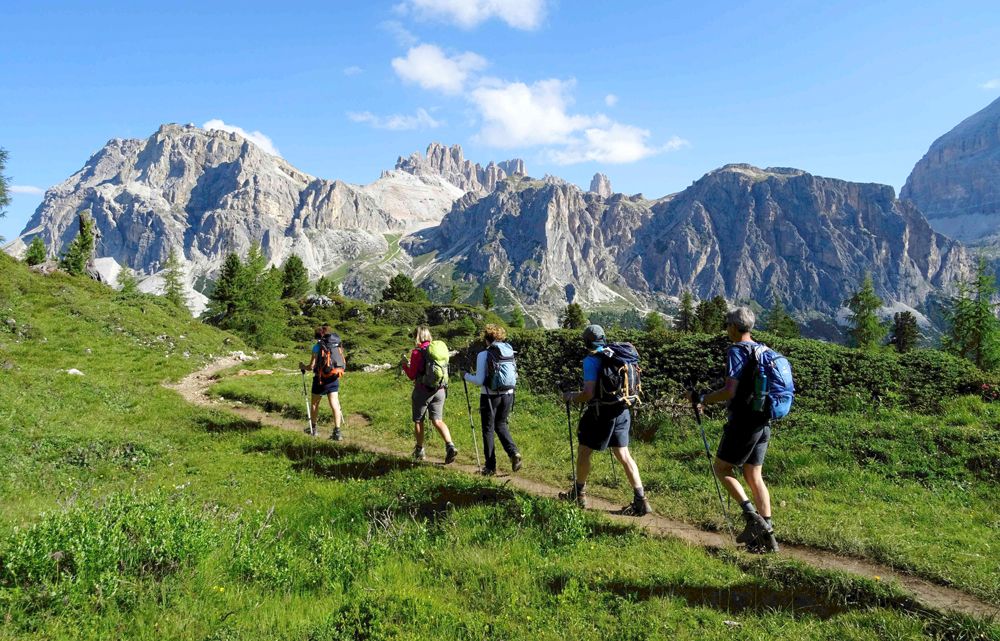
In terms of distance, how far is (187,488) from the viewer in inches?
380

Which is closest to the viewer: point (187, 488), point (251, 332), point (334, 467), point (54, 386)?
point (187, 488)

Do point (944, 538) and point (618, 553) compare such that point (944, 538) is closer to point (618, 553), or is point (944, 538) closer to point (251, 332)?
point (618, 553)

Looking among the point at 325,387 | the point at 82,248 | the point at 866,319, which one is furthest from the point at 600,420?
the point at 82,248

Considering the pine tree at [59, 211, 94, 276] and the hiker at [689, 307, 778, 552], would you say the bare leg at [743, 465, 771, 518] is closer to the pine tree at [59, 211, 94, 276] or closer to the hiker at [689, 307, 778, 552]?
the hiker at [689, 307, 778, 552]

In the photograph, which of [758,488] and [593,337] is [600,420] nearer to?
[593,337]

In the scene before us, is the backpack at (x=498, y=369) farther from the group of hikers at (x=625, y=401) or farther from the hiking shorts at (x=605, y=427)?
the hiking shorts at (x=605, y=427)

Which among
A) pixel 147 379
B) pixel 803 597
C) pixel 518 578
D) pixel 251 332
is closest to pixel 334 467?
pixel 518 578

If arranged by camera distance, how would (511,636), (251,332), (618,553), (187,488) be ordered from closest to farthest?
1. (511,636)
2. (618,553)
3. (187,488)
4. (251,332)

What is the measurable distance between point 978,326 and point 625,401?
155 ft

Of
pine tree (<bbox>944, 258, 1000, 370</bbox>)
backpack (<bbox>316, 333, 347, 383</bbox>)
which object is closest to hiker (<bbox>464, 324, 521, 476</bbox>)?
backpack (<bbox>316, 333, 347, 383</bbox>)

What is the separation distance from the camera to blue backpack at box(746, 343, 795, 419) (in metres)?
7.00

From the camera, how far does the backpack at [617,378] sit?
848cm

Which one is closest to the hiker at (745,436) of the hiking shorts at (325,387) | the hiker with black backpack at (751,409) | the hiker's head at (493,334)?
the hiker with black backpack at (751,409)

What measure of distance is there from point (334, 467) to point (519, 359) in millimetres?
10080
